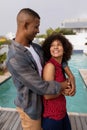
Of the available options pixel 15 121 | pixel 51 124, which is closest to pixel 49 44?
pixel 51 124

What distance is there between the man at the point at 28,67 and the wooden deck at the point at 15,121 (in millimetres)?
2863

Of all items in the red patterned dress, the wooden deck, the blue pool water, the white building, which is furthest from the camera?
the white building

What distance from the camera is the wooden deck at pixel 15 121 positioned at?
495 centimetres

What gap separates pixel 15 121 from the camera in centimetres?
527

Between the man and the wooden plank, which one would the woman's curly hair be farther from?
the wooden plank

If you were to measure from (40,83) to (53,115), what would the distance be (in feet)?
1.27

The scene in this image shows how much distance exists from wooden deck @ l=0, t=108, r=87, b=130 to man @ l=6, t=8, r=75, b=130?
9.39ft

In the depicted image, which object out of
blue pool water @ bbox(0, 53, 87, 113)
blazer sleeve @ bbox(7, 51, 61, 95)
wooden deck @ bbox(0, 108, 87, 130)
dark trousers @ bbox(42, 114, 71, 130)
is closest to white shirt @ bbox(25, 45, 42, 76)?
blazer sleeve @ bbox(7, 51, 61, 95)

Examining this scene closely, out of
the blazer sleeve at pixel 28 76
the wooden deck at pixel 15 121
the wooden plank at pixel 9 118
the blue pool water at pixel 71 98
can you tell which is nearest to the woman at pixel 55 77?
the blazer sleeve at pixel 28 76

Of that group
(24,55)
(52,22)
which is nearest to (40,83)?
(24,55)

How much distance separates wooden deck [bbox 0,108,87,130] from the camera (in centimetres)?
495

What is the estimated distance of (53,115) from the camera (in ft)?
7.40

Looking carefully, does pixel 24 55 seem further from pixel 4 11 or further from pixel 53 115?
pixel 4 11

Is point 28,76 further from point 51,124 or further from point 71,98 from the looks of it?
point 71,98
